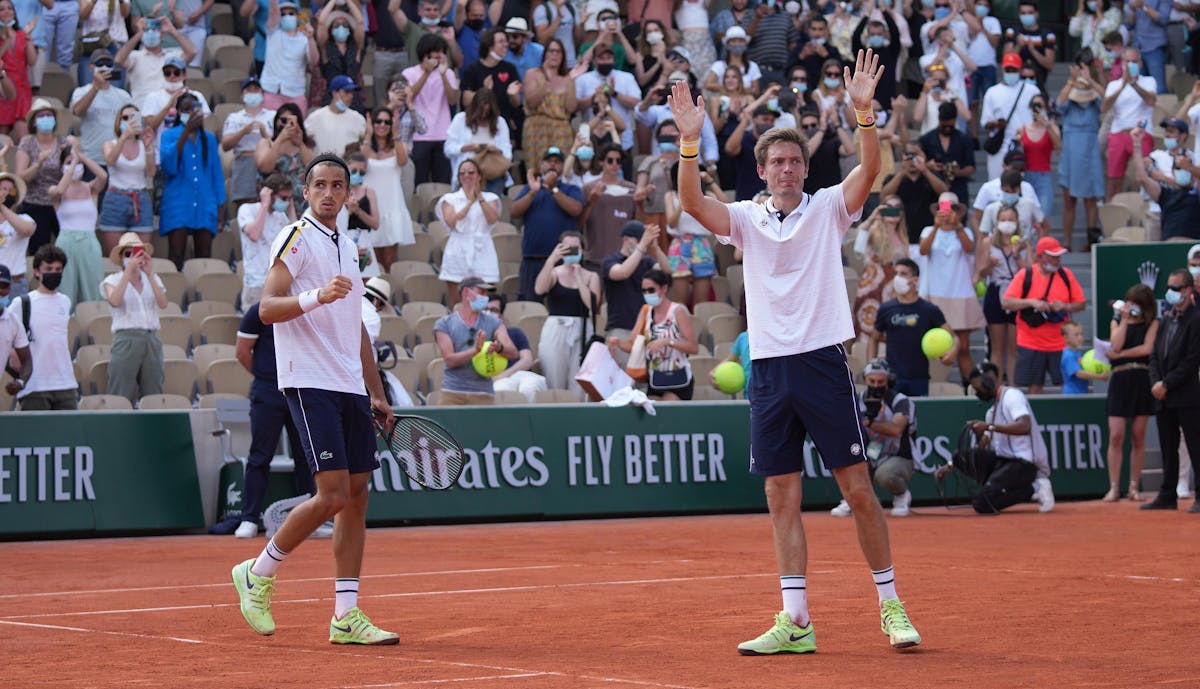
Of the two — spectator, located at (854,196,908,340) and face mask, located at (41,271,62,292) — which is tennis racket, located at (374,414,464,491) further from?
spectator, located at (854,196,908,340)

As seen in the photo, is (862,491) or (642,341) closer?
(862,491)

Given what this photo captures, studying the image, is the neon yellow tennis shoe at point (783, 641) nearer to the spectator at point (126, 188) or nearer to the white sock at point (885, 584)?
the white sock at point (885, 584)

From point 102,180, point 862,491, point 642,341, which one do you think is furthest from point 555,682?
point 102,180

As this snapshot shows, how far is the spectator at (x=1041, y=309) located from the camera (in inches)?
768

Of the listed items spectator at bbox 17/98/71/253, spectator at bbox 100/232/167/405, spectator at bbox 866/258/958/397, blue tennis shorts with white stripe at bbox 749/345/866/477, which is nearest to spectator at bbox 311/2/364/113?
spectator at bbox 17/98/71/253

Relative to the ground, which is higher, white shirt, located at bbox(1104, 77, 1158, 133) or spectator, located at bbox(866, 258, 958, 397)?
white shirt, located at bbox(1104, 77, 1158, 133)

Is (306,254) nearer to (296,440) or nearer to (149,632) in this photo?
(149,632)

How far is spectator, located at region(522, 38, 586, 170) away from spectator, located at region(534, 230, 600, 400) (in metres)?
2.64

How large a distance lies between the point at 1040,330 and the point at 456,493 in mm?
7472

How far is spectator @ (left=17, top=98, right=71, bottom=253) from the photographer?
699 inches

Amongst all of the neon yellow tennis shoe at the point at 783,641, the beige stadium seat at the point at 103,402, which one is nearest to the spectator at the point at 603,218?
the beige stadium seat at the point at 103,402

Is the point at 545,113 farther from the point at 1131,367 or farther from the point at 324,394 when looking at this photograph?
the point at 324,394

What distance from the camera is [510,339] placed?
17250 millimetres

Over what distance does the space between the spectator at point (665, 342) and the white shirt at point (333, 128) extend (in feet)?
13.5
